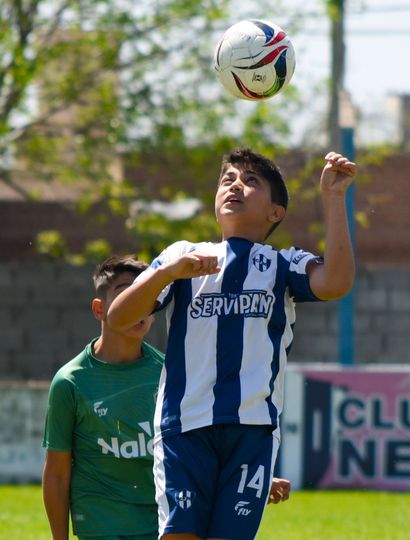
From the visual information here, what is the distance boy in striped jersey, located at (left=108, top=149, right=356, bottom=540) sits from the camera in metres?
3.82

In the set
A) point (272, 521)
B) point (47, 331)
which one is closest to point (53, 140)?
point (47, 331)

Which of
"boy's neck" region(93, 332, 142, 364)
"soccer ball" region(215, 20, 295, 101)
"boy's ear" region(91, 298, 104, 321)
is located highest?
"soccer ball" region(215, 20, 295, 101)

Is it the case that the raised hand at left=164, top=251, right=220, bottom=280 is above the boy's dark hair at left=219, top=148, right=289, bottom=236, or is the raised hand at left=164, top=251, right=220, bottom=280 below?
below

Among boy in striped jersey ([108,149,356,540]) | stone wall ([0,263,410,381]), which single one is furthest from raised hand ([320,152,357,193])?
stone wall ([0,263,410,381])

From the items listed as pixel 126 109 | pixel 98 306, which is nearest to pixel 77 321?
pixel 126 109

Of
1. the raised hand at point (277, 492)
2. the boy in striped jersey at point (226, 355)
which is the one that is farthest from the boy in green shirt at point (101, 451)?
the boy in striped jersey at point (226, 355)

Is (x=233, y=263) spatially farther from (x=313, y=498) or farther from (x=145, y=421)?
(x=313, y=498)

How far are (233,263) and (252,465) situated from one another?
67 centimetres

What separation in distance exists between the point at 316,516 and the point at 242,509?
20.8ft

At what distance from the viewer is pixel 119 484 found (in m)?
4.64

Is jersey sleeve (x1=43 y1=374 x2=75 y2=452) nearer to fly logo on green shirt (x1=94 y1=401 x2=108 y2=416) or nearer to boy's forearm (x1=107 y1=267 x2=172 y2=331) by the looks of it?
fly logo on green shirt (x1=94 y1=401 x2=108 y2=416)

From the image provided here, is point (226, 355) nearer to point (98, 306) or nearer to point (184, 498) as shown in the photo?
point (184, 498)

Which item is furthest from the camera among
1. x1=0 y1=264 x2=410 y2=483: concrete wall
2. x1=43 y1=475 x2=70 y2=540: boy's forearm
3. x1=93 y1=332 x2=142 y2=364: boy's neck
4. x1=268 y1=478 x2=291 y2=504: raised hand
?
x1=0 y1=264 x2=410 y2=483: concrete wall

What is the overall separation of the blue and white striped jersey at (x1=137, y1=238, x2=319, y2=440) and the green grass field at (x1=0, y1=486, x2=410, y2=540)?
4.72 m
